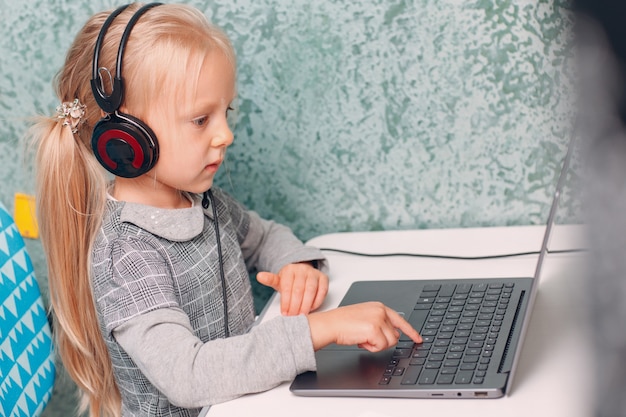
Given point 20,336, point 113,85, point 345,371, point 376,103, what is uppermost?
point 113,85

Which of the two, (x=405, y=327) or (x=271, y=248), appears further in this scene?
(x=271, y=248)

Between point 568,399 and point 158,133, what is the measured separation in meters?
0.59

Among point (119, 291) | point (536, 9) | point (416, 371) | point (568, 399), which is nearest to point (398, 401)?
point (416, 371)

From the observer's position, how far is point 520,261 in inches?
45.5

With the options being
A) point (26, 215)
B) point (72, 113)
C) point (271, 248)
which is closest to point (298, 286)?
point (271, 248)

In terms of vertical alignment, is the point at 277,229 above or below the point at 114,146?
below

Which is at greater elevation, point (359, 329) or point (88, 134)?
point (88, 134)

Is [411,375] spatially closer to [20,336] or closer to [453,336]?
[453,336]

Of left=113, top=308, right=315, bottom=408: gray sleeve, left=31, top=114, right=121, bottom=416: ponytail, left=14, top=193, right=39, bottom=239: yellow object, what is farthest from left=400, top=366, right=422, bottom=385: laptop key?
left=14, top=193, right=39, bottom=239: yellow object

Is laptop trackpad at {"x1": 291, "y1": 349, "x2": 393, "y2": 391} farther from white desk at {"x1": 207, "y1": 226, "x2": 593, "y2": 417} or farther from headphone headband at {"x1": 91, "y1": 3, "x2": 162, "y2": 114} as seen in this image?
headphone headband at {"x1": 91, "y1": 3, "x2": 162, "y2": 114}

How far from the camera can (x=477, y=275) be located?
1113 mm

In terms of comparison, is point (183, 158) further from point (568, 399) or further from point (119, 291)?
point (568, 399)

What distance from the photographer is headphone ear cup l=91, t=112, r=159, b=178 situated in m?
0.94

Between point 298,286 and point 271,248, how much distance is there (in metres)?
0.17
